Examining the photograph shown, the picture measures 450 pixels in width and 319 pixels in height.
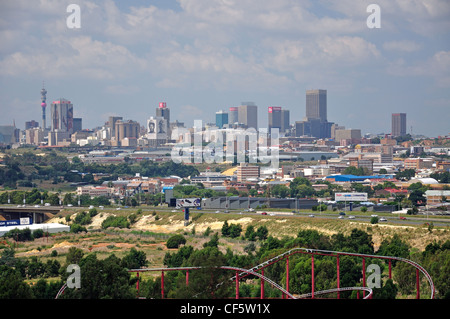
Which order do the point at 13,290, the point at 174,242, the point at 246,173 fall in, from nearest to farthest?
the point at 13,290, the point at 174,242, the point at 246,173

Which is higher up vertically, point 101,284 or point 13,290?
point 101,284

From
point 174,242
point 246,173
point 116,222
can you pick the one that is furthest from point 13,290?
point 246,173

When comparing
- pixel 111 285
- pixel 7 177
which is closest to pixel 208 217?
pixel 111 285

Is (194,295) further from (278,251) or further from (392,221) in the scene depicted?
(392,221)

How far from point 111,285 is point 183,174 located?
466 ft

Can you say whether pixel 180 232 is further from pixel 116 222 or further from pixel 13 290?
pixel 13 290

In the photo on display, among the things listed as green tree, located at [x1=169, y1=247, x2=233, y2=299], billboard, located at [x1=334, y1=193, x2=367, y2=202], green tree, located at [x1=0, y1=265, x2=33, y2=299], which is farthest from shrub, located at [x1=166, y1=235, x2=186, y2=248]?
billboard, located at [x1=334, y1=193, x2=367, y2=202]

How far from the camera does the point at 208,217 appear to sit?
222ft

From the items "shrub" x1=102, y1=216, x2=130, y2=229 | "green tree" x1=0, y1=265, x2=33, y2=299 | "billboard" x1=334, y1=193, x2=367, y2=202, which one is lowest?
"shrub" x1=102, y1=216, x2=130, y2=229

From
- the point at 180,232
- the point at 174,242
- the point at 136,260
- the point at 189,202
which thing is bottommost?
the point at 180,232

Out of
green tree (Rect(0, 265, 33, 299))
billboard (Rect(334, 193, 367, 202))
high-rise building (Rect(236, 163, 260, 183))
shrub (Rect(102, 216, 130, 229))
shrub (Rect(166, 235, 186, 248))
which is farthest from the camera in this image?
high-rise building (Rect(236, 163, 260, 183))

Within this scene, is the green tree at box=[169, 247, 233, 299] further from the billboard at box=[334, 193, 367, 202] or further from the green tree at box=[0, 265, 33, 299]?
the billboard at box=[334, 193, 367, 202]

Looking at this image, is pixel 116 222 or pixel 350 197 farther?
pixel 350 197

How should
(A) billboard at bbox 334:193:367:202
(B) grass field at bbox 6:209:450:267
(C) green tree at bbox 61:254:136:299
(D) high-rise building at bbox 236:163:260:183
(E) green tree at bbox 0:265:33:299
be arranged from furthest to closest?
1. (D) high-rise building at bbox 236:163:260:183
2. (A) billboard at bbox 334:193:367:202
3. (B) grass field at bbox 6:209:450:267
4. (E) green tree at bbox 0:265:33:299
5. (C) green tree at bbox 61:254:136:299
